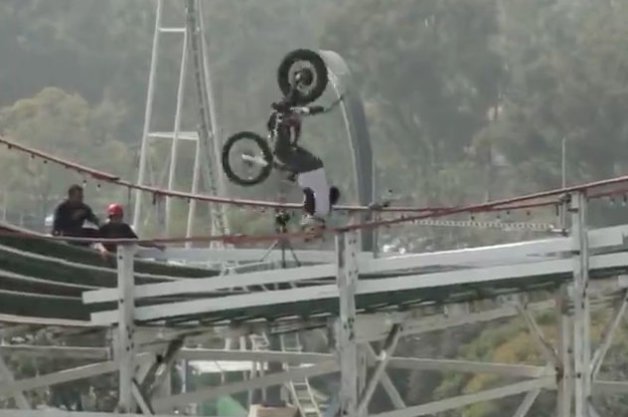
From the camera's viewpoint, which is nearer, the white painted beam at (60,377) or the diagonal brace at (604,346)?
the diagonal brace at (604,346)

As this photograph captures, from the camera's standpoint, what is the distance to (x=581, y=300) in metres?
17.7

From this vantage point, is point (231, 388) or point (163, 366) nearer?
point (163, 366)

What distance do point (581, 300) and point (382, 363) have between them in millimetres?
2438

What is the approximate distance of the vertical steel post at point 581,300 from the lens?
1767 centimetres

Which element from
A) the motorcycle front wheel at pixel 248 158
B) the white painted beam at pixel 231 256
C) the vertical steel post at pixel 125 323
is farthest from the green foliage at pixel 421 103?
the vertical steel post at pixel 125 323

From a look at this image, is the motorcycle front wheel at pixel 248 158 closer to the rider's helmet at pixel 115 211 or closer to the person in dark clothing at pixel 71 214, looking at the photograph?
the rider's helmet at pixel 115 211

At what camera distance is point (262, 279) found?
723 inches

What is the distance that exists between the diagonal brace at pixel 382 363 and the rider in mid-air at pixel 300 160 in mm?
1219

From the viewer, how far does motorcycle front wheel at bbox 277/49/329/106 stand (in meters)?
20.2

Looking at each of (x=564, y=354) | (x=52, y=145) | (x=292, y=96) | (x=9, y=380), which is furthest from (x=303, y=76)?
(x=52, y=145)

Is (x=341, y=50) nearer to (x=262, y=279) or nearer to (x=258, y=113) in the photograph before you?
(x=258, y=113)

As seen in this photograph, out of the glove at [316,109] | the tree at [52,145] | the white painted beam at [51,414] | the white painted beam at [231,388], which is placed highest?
the tree at [52,145]

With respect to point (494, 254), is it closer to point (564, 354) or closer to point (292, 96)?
point (564, 354)

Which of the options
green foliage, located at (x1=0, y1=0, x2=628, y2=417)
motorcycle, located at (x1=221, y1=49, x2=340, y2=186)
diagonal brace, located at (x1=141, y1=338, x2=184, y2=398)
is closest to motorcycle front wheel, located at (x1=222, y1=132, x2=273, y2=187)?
motorcycle, located at (x1=221, y1=49, x2=340, y2=186)
